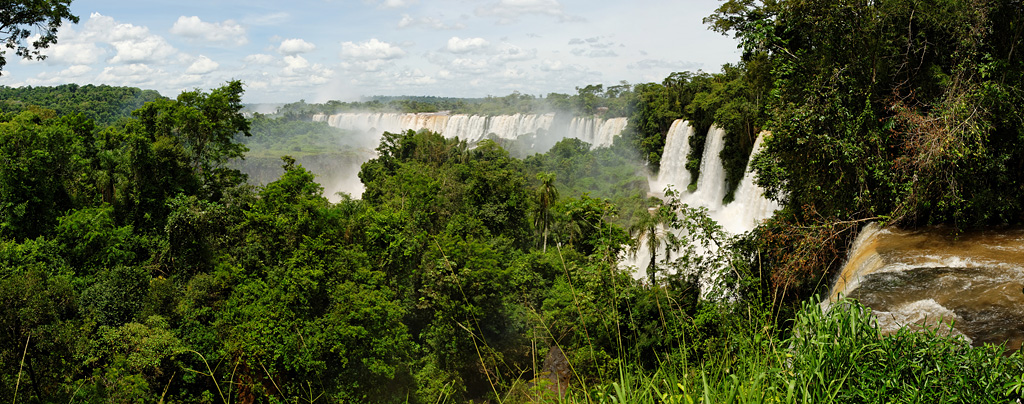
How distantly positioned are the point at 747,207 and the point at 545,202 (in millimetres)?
8044

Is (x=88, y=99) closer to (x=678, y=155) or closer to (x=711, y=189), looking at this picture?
(x=678, y=155)

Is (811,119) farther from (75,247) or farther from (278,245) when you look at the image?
(75,247)

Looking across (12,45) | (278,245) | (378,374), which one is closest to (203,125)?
(278,245)

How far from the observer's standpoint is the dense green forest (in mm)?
2855

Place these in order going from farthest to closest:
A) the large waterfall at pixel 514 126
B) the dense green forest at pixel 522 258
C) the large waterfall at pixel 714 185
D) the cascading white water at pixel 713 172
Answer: the large waterfall at pixel 514 126, the cascading white water at pixel 713 172, the large waterfall at pixel 714 185, the dense green forest at pixel 522 258

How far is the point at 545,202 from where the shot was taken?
2406 cm

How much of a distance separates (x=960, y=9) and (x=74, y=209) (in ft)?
69.3

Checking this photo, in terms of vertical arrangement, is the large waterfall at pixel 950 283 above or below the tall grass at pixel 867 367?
below

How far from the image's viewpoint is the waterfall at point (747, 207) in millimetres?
18736

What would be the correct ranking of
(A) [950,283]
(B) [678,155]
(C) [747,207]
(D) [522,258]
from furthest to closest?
(B) [678,155], (D) [522,258], (C) [747,207], (A) [950,283]

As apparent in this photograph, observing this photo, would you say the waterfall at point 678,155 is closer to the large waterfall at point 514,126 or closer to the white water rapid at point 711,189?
the white water rapid at point 711,189

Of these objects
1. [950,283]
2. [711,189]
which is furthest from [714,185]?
[950,283]

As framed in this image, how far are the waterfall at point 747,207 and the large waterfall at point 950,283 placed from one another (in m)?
11.5

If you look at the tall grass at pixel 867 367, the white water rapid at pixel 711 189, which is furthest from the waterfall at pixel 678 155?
the tall grass at pixel 867 367
